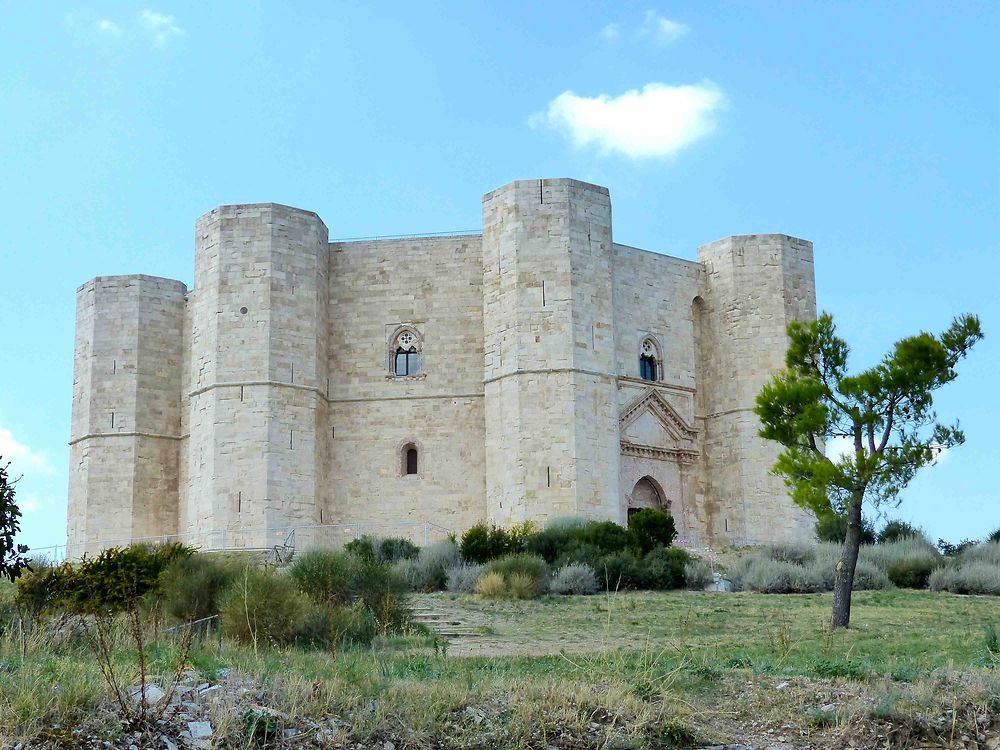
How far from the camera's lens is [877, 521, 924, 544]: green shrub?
25.2 metres

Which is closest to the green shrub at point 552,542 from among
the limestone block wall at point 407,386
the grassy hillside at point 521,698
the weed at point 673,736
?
the limestone block wall at point 407,386

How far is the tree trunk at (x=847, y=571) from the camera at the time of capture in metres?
13.1

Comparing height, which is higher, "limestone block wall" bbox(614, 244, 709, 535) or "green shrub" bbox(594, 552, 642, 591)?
"limestone block wall" bbox(614, 244, 709, 535)

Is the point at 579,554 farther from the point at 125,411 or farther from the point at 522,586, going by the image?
the point at 125,411

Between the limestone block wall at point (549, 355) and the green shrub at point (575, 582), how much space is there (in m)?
6.09

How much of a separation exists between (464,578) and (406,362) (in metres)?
9.30

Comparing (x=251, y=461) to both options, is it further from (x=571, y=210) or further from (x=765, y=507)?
(x=765, y=507)

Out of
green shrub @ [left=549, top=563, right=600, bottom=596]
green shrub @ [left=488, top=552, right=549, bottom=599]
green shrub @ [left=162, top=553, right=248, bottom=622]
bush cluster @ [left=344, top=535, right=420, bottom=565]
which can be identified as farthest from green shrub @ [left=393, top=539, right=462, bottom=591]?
green shrub @ [left=162, top=553, right=248, bottom=622]

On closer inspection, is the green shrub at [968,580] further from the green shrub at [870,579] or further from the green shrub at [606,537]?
the green shrub at [606,537]

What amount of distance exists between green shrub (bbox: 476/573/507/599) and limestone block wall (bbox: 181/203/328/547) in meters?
8.29

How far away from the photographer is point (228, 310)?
25891 mm

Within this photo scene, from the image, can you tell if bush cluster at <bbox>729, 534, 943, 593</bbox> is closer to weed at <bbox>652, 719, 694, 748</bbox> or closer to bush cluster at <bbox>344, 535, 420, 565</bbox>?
bush cluster at <bbox>344, 535, 420, 565</bbox>

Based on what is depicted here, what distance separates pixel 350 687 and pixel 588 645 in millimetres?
4740

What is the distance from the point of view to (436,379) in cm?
2708
